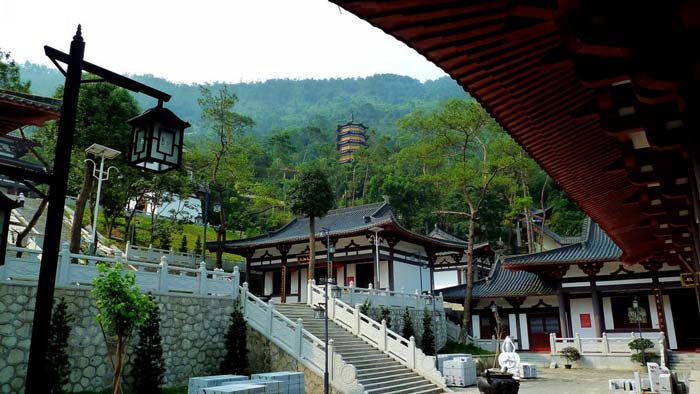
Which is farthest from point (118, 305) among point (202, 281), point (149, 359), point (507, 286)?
point (507, 286)

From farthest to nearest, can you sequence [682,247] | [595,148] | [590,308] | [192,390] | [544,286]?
[544,286], [590,308], [192,390], [682,247], [595,148]

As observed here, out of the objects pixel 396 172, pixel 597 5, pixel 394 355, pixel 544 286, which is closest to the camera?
pixel 597 5

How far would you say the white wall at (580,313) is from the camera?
78.0 ft

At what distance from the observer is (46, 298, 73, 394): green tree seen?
1125cm

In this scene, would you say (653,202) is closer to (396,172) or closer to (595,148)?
(595,148)

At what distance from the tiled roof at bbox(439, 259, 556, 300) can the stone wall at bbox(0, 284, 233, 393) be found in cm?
1617

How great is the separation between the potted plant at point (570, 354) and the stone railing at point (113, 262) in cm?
1566

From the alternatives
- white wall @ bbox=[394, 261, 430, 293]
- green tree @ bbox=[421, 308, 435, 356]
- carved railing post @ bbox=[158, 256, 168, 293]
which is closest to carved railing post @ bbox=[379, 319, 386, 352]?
green tree @ bbox=[421, 308, 435, 356]

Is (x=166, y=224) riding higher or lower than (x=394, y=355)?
higher

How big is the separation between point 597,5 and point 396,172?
60.4m

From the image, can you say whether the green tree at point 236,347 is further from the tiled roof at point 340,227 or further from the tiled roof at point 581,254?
the tiled roof at point 581,254

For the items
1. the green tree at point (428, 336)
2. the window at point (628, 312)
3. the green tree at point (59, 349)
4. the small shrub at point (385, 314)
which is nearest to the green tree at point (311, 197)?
the small shrub at point (385, 314)

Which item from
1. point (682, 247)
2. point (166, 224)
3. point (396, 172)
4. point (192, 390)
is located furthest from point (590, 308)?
point (396, 172)

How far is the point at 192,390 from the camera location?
1195 cm
